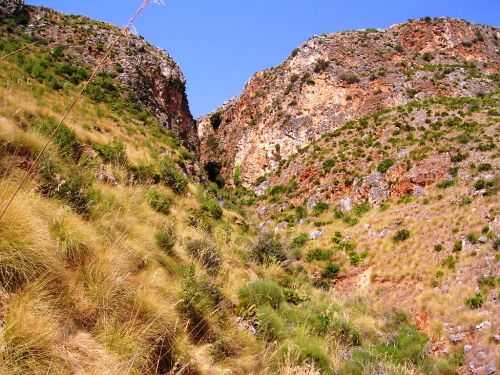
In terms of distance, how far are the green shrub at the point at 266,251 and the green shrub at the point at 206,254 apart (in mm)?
3236

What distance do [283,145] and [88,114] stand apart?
32050mm

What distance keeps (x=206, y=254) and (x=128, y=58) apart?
2248cm

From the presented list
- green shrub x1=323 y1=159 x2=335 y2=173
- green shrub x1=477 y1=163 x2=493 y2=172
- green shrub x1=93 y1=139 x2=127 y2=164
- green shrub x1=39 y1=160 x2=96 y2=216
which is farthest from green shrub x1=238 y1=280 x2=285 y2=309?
green shrub x1=323 y1=159 x2=335 y2=173

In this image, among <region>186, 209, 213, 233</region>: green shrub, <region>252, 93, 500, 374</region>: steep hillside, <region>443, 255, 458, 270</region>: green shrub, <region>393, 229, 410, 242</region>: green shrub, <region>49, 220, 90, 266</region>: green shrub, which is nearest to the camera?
<region>49, 220, 90, 266</region>: green shrub

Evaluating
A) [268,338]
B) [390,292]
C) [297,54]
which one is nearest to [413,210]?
[390,292]

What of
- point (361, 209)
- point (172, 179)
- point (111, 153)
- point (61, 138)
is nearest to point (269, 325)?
point (61, 138)

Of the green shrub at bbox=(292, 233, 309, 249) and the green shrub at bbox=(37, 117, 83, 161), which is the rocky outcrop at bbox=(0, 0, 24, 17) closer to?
the green shrub at bbox=(37, 117, 83, 161)

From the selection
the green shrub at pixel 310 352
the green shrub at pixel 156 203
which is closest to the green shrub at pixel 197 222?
the green shrub at pixel 156 203

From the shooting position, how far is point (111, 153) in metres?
10.5

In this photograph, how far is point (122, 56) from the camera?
26.3 m

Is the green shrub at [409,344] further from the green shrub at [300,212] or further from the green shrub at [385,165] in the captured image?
the green shrub at [385,165]

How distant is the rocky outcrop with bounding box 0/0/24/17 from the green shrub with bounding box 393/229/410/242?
84.2 ft

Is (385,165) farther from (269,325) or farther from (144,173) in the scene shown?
(269,325)

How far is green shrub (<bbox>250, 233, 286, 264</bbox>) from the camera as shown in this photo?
36.3 feet
